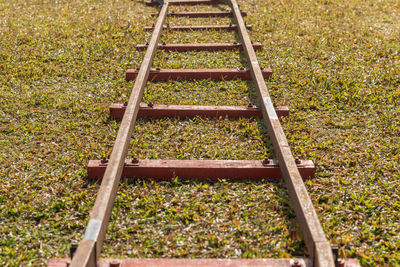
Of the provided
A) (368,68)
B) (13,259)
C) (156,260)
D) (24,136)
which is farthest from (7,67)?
(368,68)

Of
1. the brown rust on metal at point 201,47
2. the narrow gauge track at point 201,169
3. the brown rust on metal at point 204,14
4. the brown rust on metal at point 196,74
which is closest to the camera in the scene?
the narrow gauge track at point 201,169

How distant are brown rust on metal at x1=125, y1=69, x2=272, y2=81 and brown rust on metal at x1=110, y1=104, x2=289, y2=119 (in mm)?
1011

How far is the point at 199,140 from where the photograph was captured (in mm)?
4453

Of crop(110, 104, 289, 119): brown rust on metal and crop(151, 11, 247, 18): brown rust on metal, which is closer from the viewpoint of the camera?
crop(110, 104, 289, 119): brown rust on metal

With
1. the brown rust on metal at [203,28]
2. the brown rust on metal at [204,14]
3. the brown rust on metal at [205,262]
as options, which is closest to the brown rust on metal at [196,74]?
the brown rust on metal at [203,28]

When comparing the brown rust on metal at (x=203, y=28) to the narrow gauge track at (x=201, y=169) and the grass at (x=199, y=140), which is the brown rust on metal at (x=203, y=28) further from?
the narrow gauge track at (x=201, y=169)

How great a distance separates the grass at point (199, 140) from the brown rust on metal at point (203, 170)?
10cm

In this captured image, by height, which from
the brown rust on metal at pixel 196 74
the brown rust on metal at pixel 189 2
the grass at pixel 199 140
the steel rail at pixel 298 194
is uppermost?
the steel rail at pixel 298 194

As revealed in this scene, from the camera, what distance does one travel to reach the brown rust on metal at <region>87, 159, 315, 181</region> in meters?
3.86

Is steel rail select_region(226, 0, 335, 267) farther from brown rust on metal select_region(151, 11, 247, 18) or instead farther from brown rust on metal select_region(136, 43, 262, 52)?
brown rust on metal select_region(151, 11, 247, 18)

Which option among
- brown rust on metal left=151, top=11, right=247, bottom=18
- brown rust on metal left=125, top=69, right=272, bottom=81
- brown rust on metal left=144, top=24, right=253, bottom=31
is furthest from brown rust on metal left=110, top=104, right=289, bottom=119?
brown rust on metal left=151, top=11, right=247, bottom=18

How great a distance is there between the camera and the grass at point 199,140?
3.28 meters

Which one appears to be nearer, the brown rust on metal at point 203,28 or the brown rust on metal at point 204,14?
the brown rust on metal at point 203,28

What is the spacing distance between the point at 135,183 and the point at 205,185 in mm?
604
